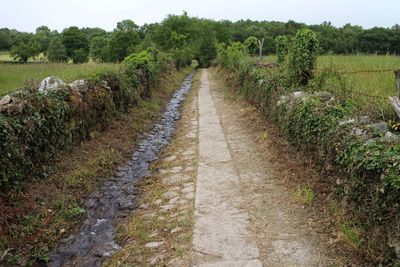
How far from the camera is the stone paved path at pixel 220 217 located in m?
4.62

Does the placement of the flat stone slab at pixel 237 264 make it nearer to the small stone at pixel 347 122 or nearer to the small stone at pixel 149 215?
the small stone at pixel 149 215

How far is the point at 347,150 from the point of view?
5.05 meters

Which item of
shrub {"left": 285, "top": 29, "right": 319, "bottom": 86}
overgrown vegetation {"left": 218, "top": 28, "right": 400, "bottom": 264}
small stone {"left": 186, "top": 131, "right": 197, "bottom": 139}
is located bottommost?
small stone {"left": 186, "top": 131, "right": 197, "bottom": 139}

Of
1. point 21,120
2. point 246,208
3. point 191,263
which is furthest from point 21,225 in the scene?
point 246,208

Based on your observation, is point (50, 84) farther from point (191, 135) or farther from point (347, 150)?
point (347, 150)

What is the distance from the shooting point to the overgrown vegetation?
3967 mm

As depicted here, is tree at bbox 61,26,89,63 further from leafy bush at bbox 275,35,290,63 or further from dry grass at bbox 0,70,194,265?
dry grass at bbox 0,70,194,265

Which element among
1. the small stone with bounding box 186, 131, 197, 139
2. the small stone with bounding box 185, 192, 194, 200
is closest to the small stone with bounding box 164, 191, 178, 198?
the small stone with bounding box 185, 192, 194, 200

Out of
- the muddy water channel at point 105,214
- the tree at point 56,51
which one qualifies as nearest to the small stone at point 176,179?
the muddy water channel at point 105,214

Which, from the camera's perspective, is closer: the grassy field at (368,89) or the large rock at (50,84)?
the grassy field at (368,89)

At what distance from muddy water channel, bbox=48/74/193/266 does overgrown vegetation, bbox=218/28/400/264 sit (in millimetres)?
3047

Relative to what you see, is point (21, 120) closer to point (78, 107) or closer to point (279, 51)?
A: point (78, 107)

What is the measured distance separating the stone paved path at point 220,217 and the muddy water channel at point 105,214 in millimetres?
1236

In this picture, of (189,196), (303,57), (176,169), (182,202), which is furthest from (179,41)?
(182,202)
